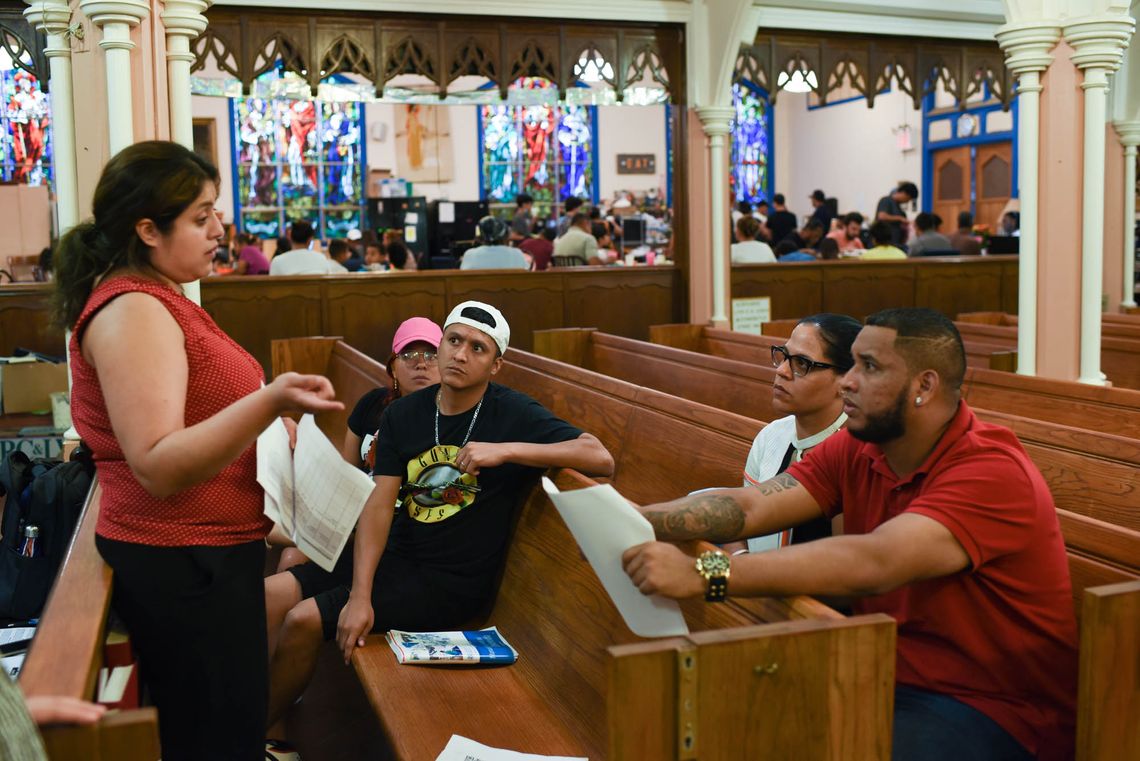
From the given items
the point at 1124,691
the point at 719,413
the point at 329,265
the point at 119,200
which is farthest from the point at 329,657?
the point at 329,265

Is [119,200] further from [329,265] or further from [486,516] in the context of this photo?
[329,265]

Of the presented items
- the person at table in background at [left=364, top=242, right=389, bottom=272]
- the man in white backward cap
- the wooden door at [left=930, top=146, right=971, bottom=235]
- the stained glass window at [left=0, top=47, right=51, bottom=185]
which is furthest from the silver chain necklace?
the wooden door at [left=930, top=146, right=971, bottom=235]

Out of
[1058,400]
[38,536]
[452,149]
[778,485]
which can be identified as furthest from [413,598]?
[452,149]

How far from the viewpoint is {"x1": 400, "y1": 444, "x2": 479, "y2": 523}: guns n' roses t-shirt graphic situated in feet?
9.97

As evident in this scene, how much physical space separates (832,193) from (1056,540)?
16.2 metres

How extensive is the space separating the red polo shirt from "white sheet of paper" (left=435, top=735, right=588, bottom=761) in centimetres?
72

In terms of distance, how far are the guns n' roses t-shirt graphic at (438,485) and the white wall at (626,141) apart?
14395 mm

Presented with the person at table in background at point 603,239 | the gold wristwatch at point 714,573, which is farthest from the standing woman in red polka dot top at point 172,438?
the person at table in background at point 603,239

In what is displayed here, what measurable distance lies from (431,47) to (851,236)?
6.14 m

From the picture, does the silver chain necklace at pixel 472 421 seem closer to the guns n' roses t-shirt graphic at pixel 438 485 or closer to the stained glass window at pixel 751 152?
the guns n' roses t-shirt graphic at pixel 438 485

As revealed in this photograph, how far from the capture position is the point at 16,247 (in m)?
10.9

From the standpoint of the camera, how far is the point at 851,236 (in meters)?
12.4

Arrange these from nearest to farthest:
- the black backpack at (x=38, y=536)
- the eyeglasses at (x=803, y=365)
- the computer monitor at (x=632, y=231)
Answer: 1. the black backpack at (x=38, y=536)
2. the eyeglasses at (x=803, y=365)
3. the computer monitor at (x=632, y=231)

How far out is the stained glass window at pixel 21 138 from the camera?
1411 centimetres
